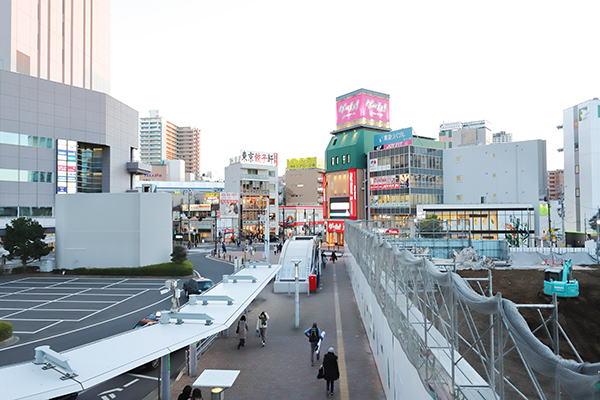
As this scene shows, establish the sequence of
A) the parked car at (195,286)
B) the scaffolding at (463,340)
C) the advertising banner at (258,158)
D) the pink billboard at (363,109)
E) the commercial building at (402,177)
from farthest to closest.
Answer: the advertising banner at (258,158)
the pink billboard at (363,109)
the commercial building at (402,177)
the parked car at (195,286)
the scaffolding at (463,340)

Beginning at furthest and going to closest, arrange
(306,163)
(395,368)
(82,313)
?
(306,163)
(82,313)
(395,368)

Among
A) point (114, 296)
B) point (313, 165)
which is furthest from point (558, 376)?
point (313, 165)

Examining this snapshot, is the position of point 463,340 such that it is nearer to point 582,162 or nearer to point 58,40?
point 58,40

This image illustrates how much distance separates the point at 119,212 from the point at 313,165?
68.5 m

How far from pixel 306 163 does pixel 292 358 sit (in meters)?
87.6

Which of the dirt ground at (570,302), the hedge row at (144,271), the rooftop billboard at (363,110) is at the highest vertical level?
the rooftop billboard at (363,110)

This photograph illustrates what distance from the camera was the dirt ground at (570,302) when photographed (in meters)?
12.9

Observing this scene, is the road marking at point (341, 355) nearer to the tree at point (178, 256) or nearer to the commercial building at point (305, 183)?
the tree at point (178, 256)

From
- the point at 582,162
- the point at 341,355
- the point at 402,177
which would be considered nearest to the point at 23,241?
the point at 341,355

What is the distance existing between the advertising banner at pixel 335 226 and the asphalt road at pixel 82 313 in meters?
31.3

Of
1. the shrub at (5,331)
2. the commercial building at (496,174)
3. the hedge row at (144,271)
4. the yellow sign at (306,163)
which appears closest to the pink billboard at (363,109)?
the commercial building at (496,174)

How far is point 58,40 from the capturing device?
168ft

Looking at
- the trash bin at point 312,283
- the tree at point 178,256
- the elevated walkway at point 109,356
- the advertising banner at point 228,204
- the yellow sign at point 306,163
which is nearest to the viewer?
the elevated walkway at point 109,356

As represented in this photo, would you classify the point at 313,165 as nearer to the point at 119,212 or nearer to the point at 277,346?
the point at 119,212
